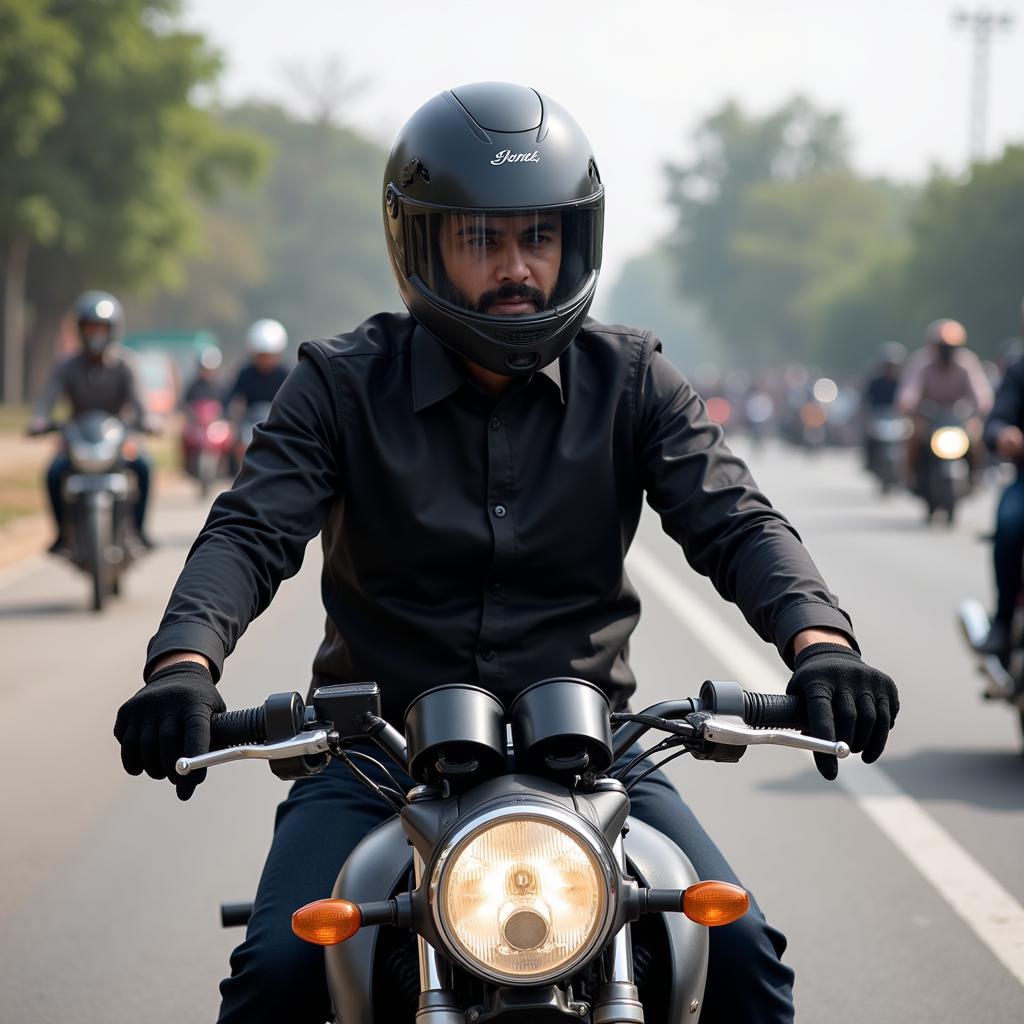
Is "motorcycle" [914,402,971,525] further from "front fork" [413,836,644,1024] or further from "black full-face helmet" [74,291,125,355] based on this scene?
"front fork" [413,836,644,1024]

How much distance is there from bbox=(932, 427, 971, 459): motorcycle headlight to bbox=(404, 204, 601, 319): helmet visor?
654 inches

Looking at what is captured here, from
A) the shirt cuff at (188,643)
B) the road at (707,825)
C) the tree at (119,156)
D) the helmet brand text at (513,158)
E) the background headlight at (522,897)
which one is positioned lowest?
the road at (707,825)

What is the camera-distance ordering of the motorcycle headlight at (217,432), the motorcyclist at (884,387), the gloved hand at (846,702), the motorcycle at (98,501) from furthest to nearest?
the motorcyclist at (884,387), the motorcycle headlight at (217,432), the motorcycle at (98,501), the gloved hand at (846,702)

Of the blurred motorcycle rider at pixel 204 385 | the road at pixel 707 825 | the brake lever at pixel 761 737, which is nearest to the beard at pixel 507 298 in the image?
the brake lever at pixel 761 737

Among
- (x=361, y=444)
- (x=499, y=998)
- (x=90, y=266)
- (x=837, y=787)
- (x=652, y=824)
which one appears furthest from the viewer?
(x=90, y=266)

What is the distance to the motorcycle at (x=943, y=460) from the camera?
19188mm

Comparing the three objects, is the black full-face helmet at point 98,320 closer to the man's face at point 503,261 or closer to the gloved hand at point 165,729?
the man's face at point 503,261

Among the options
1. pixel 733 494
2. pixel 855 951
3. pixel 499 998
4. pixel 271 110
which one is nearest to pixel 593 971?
pixel 499 998

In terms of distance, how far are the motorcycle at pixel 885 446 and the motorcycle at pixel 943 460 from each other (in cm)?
340

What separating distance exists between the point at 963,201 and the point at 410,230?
65.4 metres

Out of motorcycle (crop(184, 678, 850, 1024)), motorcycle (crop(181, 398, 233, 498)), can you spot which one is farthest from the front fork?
motorcycle (crop(181, 398, 233, 498))

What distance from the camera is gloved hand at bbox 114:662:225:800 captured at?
243 centimetres

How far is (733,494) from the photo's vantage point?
3162 mm

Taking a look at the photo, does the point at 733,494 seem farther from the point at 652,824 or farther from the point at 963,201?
the point at 963,201
